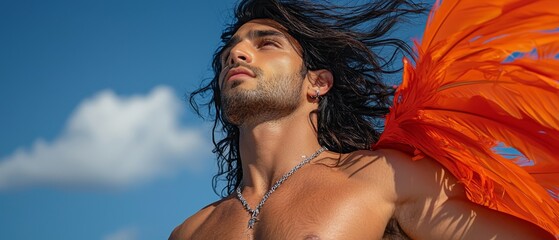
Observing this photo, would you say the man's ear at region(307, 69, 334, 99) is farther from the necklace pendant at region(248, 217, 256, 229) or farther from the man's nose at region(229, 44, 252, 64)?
the necklace pendant at region(248, 217, 256, 229)

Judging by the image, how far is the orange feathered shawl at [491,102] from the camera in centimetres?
374

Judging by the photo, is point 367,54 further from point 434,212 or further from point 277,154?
point 434,212

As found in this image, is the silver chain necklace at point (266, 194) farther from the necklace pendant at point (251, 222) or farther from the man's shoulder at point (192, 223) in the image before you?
the man's shoulder at point (192, 223)

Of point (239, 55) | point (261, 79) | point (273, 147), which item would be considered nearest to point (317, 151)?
point (273, 147)

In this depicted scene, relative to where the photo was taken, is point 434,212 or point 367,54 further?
point 367,54

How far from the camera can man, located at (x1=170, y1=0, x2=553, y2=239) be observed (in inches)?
155

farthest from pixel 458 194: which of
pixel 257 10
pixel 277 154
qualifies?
pixel 257 10

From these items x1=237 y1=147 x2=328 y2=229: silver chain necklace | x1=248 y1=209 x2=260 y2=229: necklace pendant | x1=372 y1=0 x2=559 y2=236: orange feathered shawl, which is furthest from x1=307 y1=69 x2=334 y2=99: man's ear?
x1=248 y1=209 x2=260 y2=229: necklace pendant

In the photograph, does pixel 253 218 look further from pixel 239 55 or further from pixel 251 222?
pixel 239 55

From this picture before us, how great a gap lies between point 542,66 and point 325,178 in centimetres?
126

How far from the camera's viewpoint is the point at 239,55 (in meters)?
4.68

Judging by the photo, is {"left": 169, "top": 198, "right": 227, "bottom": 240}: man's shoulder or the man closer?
the man

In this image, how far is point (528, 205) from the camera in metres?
3.83

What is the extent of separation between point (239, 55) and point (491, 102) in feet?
5.11
